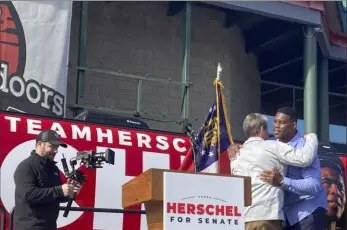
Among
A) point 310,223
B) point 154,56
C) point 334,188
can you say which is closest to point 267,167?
point 310,223

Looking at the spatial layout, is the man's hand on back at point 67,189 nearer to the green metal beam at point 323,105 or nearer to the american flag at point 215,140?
the american flag at point 215,140

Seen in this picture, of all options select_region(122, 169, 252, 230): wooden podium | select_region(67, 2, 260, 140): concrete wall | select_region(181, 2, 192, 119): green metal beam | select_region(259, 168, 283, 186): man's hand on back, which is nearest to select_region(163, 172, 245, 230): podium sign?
select_region(122, 169, 252, 230): wooden podium

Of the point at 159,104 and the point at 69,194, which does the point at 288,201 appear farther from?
the point at 159,104

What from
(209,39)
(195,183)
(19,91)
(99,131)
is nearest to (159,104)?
(209,39)

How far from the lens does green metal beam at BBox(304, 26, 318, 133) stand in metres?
12.4

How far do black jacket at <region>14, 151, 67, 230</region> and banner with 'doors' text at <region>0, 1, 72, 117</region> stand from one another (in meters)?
3.47

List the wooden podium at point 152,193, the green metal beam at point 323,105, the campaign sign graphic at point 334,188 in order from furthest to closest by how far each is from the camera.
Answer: the green metal beam at point 323,105
the campaign sign graphic at point 334,188
the wooden podium at point 152,193

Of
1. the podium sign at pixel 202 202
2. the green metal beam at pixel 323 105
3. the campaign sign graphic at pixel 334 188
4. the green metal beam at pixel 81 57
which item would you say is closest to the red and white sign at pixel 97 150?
the campaign sign graphic at pixel 334 188

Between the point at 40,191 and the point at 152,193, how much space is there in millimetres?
1324

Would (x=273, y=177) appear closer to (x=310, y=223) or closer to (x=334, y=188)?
(x=310, y=223)

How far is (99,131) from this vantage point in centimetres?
707

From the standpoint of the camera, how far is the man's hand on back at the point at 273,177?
16.1 feet

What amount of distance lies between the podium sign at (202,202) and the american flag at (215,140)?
172 cm

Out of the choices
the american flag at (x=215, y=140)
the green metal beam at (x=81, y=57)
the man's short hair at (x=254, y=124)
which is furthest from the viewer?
the green metal beam at (x=81, y=57)
